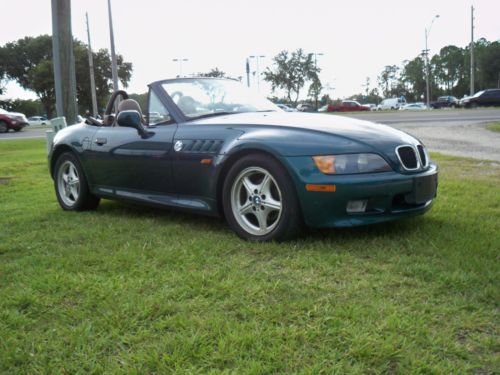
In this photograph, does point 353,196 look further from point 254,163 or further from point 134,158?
point 134,158

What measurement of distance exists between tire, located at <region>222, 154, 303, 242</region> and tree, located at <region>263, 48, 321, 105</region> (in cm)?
5721

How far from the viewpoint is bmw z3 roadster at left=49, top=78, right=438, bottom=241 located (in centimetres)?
341

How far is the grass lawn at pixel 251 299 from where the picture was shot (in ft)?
6.68

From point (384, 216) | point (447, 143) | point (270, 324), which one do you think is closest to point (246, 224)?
point (384, 216)

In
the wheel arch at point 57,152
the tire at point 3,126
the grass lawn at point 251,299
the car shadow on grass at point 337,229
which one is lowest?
the grass lawn at point 251,299

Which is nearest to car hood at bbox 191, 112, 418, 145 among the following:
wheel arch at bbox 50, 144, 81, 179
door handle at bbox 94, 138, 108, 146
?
door handle at bbox 94, 138, 108, 146

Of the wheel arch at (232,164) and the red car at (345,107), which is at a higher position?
the red car at (345,107)

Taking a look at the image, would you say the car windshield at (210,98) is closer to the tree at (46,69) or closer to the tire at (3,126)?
the tire at (3,126)

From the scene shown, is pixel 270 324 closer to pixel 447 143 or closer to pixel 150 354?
pixel 150 354

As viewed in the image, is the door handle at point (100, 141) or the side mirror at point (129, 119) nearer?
the side mirror at point (129, 119)

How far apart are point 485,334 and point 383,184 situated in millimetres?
1346

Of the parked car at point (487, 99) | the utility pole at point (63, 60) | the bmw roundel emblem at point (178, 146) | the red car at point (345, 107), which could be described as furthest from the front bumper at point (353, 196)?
the red car at point (345, 107)

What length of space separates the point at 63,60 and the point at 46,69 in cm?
4725

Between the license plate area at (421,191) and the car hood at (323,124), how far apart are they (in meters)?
0.29
